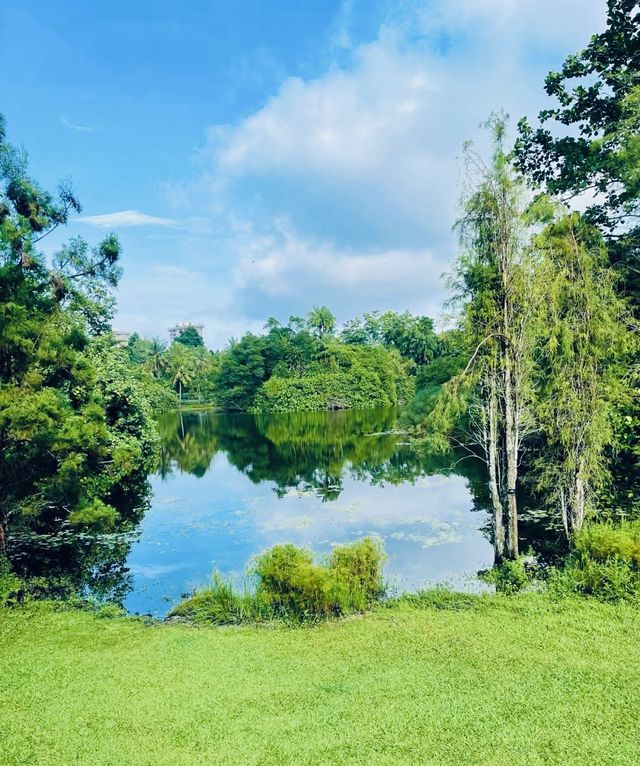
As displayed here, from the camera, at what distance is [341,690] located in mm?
5879

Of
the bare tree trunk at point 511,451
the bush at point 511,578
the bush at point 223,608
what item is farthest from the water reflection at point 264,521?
the bare tree trunk at point 511,451

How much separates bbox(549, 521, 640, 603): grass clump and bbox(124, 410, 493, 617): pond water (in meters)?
2.48

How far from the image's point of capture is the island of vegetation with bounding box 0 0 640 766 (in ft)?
16.9

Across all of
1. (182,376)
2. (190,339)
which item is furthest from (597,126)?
(190,339)

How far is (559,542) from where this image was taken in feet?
41.3

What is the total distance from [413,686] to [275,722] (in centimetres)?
155

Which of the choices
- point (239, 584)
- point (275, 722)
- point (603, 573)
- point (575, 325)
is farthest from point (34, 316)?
point (603, 573)

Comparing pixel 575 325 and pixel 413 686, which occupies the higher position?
pixel 575 325

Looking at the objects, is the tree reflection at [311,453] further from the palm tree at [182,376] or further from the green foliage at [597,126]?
the palm tree at [182,376]

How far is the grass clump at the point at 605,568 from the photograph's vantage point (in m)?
8.14

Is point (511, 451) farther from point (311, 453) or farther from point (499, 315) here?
point (311, 453)

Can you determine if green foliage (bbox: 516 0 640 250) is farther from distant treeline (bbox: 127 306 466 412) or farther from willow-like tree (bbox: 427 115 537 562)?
distant treeline (bbox: 127 306 466 412)

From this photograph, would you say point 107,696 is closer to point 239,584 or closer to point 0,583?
point 0,583

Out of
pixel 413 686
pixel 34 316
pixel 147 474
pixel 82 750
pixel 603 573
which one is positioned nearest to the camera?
pixel 82 750
